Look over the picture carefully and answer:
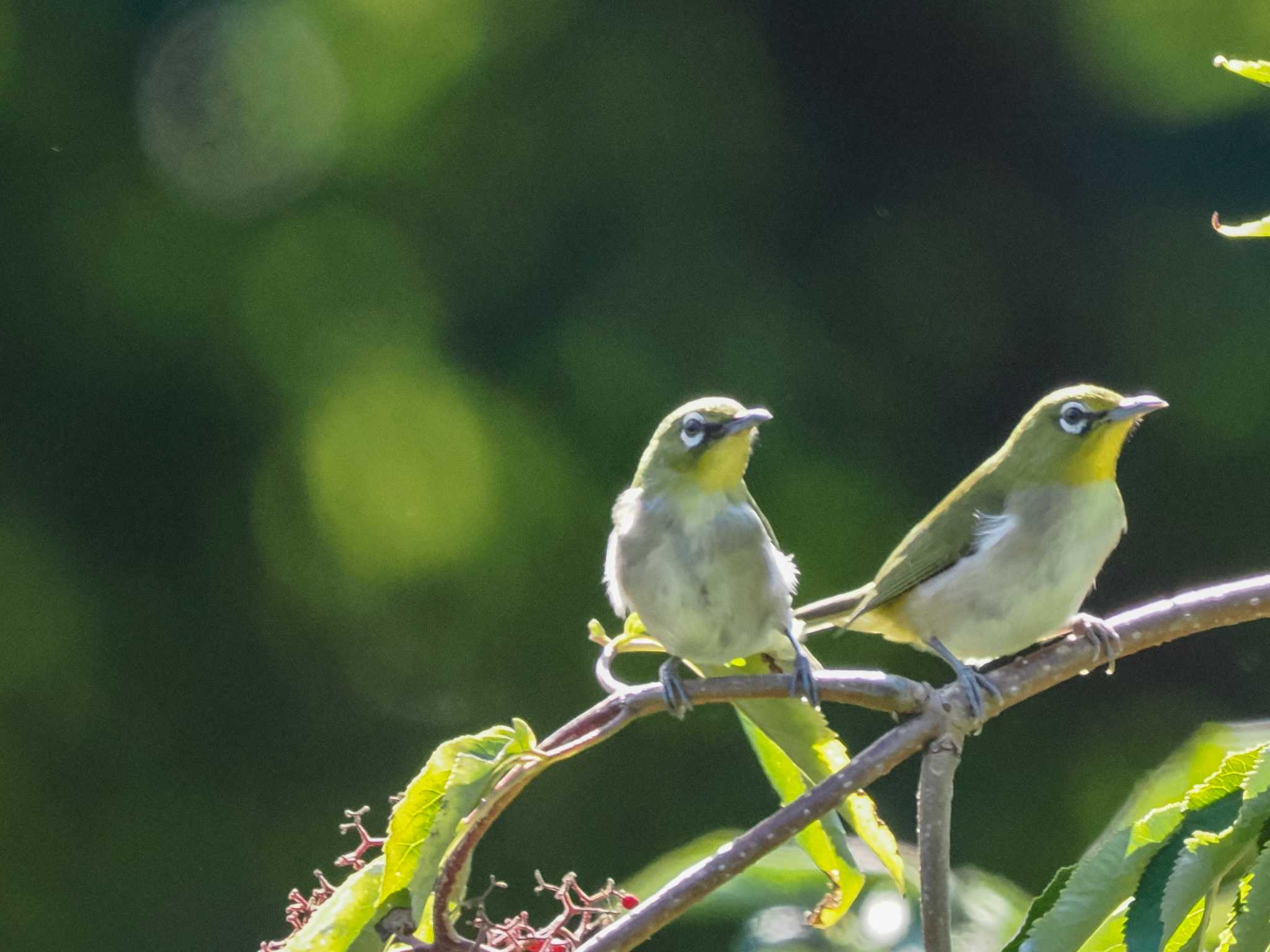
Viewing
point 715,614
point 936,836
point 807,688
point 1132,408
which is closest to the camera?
point 936,836

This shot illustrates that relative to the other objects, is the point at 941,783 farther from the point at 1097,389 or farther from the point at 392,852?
the point at 1097,389

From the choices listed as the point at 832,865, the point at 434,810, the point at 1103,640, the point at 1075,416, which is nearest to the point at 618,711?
the point at 434,810

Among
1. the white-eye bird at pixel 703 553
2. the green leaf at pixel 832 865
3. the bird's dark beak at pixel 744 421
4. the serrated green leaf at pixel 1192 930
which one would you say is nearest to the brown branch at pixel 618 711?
the green leaf at pixel 832 865

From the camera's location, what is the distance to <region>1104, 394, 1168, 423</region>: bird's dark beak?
1.79 m

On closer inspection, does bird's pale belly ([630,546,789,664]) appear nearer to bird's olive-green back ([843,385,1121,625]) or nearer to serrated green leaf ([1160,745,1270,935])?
bird's olive-green back ([843,385,1121,625])

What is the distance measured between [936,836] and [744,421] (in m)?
0.88

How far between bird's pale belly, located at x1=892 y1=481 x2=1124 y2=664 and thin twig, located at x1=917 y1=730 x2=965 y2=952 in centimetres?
78

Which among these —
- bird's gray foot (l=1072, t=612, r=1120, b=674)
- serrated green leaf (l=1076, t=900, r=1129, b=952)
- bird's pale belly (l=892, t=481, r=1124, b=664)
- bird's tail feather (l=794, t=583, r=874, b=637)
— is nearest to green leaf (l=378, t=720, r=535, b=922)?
serrated green leaf (l=1076, t=900, r=1129, b=952)

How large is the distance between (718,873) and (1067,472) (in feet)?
3.91

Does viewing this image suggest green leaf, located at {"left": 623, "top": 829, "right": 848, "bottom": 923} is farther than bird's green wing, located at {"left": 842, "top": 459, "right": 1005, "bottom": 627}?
No

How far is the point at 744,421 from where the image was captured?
73.0 inches

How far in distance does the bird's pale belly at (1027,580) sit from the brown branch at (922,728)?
0.60m

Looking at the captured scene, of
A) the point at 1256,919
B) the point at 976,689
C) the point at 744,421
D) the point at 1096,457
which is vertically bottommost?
the point at 1256,919

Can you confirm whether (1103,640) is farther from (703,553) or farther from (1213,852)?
(703,553)
